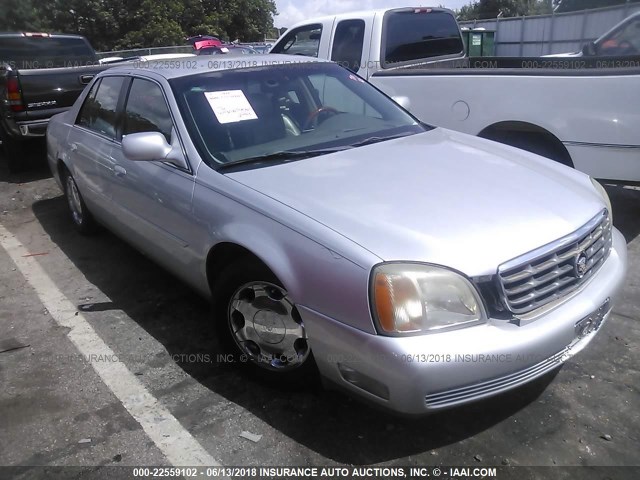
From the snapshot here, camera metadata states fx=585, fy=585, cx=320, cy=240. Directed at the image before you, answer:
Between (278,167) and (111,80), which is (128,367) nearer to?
(278,167)

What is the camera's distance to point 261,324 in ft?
9.65

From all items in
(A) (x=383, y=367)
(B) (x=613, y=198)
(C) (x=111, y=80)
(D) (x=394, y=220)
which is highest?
(C) (x=111, y=80)

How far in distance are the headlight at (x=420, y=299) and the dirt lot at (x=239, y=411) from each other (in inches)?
→ 27.0

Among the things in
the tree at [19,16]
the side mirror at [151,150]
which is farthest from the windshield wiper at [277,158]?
the tree at [19,16]

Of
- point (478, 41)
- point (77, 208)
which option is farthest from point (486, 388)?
point (478, 41)

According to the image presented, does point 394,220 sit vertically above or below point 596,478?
above

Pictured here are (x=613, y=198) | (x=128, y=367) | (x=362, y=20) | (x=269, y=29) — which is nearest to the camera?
(x=128, y=367)

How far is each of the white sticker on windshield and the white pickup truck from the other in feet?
2.15

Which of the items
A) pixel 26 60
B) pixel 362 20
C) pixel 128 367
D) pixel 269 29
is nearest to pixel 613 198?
pixel 362 20

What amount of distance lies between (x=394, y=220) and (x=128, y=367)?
1.85 m

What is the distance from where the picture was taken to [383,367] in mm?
2279

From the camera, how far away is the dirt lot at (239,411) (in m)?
2.62

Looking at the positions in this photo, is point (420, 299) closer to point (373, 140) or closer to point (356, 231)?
point (356, 231)

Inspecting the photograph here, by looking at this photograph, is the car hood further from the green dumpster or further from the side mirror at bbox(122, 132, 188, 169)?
the green dumpster
